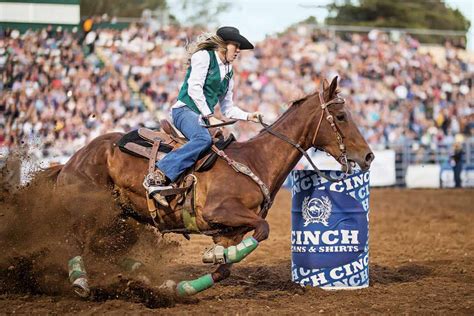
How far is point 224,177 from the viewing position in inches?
263

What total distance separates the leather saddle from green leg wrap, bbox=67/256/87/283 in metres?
1.11

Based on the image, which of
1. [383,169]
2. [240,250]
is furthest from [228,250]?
[383,169]

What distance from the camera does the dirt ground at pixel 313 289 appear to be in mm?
6266

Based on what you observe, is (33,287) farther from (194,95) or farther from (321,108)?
(321,108)

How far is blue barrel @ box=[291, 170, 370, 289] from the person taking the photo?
7.18 m

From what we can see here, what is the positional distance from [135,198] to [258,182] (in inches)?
47.9

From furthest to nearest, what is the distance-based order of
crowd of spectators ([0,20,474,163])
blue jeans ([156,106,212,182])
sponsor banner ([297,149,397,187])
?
sponsor banner ([297,149,397,187]) < crowd of spectators ([0,20,474,163]) < blue jeans ([156,106,212,182])

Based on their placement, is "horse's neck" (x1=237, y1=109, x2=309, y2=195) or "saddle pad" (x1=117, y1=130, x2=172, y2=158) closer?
"horse's neck" (x1=237, y1=109, x2=309, y2=195)

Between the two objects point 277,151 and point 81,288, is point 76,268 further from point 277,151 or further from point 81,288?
point 277,151

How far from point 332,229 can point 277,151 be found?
0.95 meters

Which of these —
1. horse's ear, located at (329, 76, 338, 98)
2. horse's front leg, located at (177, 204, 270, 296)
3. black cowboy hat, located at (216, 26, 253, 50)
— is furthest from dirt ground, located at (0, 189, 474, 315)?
black cowboy hat, located at (216, 26, 253, 50)

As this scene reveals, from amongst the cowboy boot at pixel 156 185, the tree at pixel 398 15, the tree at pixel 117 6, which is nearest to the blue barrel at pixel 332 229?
the cowboy boot at pixel 156 185

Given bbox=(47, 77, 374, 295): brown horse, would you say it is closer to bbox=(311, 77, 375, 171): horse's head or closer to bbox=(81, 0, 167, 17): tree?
bbox=(311, 77, 375, 171): horse's head

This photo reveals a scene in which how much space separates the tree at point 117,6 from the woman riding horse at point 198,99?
1549 centimetres
